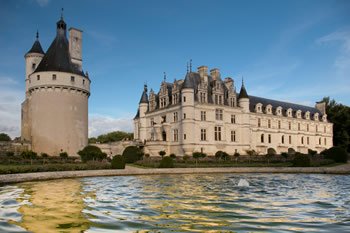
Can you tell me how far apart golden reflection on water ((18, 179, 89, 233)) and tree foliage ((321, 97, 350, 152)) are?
67.4 m

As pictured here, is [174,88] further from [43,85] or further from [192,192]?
[192,192]

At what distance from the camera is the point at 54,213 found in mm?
9680

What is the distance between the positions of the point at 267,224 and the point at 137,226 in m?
3.29

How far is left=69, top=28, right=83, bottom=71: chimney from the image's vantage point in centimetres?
4303

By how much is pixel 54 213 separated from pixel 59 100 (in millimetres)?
33113

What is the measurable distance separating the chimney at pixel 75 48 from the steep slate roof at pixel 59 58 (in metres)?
0.56

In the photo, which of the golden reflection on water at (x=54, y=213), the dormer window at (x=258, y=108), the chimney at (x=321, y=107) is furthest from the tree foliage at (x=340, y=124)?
the golden reflection on water at (x=54, y=213)

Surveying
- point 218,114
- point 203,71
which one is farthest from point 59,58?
point 218,114

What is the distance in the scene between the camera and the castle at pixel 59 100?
132 ft

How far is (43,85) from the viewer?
4028 cm

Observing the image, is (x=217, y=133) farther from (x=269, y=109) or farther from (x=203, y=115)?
(x=269, y=109)

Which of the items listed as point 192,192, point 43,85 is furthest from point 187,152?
point 192,192

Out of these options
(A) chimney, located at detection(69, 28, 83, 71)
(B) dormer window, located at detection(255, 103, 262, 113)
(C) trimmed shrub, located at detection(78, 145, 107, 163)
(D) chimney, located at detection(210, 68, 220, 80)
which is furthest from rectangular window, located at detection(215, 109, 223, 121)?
(A) chimney, located at detection(69, 28, 83, 71)

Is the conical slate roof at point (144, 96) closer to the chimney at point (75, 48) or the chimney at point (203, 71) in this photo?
the chimney at point (203, 71)
